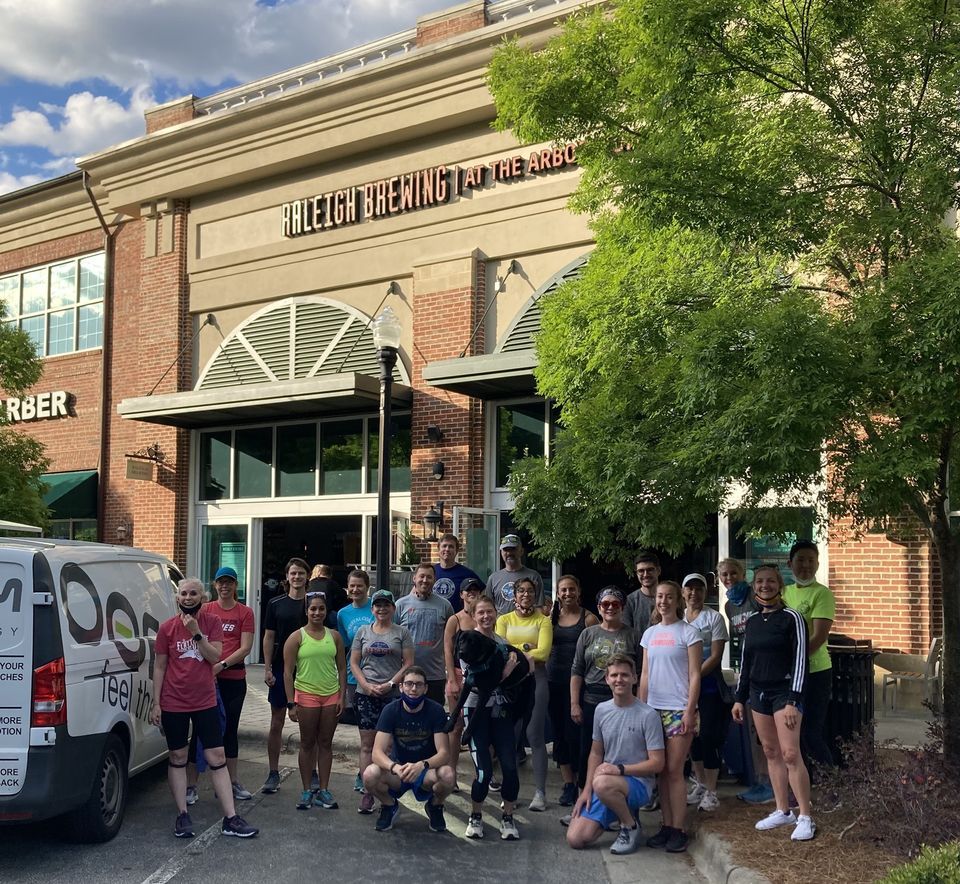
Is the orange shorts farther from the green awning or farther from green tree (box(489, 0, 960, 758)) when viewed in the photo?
the green awning

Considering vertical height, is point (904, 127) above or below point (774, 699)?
above

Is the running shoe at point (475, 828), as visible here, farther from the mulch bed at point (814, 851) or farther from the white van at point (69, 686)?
the white van at point (69, 686)

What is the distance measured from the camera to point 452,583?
364 inches

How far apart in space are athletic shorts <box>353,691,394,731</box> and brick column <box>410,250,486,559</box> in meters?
6.61

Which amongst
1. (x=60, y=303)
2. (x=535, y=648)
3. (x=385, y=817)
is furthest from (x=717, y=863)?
(x=60, y=303)

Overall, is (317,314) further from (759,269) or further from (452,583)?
(759,269)

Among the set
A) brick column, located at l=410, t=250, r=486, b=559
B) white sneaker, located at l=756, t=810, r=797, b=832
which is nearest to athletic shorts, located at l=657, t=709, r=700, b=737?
white sneaker, located at l=756, t=810, r=797, b=832

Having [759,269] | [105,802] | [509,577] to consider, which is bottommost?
[105,802]

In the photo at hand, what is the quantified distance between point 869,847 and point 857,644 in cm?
299

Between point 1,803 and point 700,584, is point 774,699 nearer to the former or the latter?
point 700,584

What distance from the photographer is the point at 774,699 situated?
22.3 ft

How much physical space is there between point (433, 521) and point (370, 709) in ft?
20.7

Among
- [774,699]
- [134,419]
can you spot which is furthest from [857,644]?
[134,419]

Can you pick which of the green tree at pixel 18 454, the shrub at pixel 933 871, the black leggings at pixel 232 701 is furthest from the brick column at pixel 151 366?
the shrub at pixel 933 871
